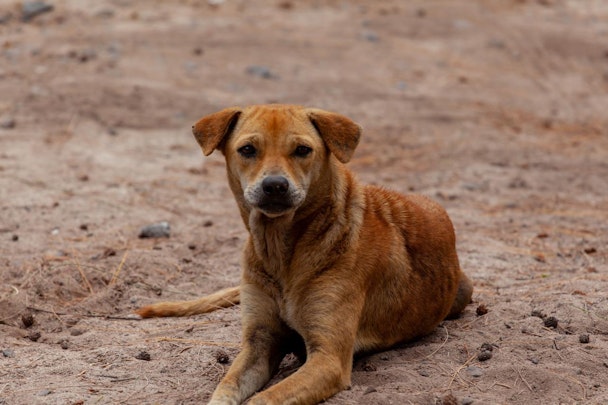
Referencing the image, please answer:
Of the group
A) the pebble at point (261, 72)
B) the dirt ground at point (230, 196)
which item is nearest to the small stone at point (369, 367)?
the dirt ground at point (230, 196)

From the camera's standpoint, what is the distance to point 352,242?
5152 millimetres

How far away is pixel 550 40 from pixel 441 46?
2383 millimetres

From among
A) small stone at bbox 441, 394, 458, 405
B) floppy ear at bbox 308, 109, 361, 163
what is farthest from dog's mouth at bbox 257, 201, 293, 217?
small stone at bbox 441, 394, 458, 405

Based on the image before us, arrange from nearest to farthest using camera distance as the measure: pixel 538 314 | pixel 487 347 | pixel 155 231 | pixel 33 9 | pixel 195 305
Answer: pixel 487 347 < pixel 538 314 < pixel 195 305 < pixel 155 231 < pixel 33 9

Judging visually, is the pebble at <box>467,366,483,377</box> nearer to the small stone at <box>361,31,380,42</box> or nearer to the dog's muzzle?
the dog's muzzle

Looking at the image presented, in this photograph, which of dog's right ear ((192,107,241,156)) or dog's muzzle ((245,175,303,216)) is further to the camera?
dog's right ear ((192,107,241,156))

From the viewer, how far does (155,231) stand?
26.0 feet

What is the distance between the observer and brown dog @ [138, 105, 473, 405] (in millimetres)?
4793

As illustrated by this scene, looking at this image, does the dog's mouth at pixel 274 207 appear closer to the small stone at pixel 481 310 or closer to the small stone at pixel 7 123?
the small stone at pixel 481 310

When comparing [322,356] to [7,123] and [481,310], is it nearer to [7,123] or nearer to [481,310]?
[481,310]

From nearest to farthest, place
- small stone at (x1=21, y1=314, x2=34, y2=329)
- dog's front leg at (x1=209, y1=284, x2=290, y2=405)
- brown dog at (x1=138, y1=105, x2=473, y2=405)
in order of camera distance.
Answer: brown dog at (x1=138, y1=105, x2=473, y2=405) → dog's front leg at (x1=209, y1=284, x2=290, y2=405) → small stone at (x1=21, y1=314, x2=34, y2=329)

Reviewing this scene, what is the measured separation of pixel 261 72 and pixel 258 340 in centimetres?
891

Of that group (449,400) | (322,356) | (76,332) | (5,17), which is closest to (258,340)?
(322,356)

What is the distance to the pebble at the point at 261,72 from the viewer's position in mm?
13516
